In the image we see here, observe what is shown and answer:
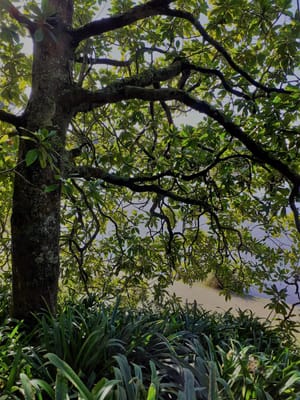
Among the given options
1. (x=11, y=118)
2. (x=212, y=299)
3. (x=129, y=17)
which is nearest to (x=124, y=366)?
(x=11, y=118)

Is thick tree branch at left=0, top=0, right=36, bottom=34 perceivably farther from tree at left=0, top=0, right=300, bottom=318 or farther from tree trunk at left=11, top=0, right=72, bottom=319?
tree trunk at left=11, top=0, right=72, bottom=319

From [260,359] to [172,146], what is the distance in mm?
1446

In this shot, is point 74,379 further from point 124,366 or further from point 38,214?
point 38,214

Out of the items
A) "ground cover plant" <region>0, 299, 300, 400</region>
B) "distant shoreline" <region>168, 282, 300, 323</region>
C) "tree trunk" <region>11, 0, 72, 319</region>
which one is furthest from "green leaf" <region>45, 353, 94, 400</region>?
"distant shoreline" <region>168, 282, 300, 323</region>

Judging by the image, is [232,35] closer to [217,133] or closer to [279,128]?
[217,133]

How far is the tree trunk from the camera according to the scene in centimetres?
144

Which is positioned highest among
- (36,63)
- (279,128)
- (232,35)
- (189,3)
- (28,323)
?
(189,3)

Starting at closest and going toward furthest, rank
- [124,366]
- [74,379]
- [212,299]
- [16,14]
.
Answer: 1. [74,379]
2. [124,366]
3. [16,14]
4. [212,299]

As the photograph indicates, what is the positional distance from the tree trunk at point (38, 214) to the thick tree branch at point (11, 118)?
35 millimetres

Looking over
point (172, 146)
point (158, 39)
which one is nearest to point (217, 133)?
point (172, 146)

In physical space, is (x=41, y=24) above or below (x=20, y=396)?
above

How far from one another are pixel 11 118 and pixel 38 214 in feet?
1.62

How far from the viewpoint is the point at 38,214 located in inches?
57.2

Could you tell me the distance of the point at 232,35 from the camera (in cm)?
208
